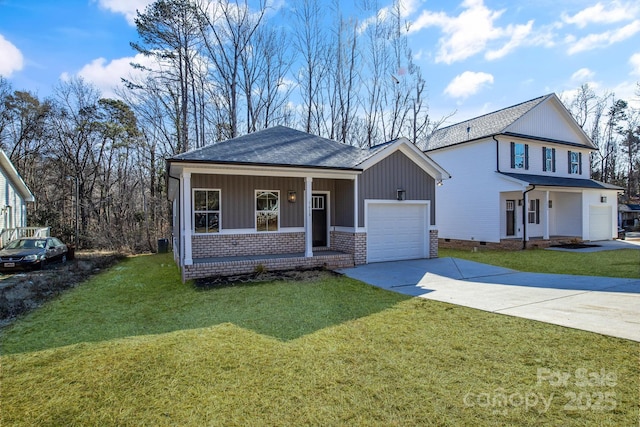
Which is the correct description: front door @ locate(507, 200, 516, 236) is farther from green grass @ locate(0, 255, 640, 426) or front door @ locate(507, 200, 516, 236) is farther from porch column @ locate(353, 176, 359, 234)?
green grass @ locate(0, 255, 640, 426)

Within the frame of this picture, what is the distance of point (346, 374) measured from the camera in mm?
3604

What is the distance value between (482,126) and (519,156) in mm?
2654

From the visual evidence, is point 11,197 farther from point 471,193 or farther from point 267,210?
point 471,193

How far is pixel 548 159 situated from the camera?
742 inches

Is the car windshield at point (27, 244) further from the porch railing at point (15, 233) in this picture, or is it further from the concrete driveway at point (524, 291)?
the concrete driveway at point (524, 291)

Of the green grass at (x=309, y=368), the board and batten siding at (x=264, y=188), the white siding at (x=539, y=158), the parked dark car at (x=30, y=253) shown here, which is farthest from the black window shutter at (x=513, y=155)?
the parked dark car at (x=30, y=253)

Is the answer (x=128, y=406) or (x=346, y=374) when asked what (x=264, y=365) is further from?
(x=128, y=406)

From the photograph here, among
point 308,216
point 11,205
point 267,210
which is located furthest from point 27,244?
point 308,216

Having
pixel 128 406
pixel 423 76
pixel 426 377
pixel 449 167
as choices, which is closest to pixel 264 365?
pixel 128 406

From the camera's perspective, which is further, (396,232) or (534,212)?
(534,212)

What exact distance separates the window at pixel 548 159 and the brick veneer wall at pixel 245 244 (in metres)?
15.5

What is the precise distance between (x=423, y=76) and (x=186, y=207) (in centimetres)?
2434

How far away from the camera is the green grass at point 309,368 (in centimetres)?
290

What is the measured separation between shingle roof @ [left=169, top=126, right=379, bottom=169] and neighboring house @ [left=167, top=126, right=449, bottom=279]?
35 mm
